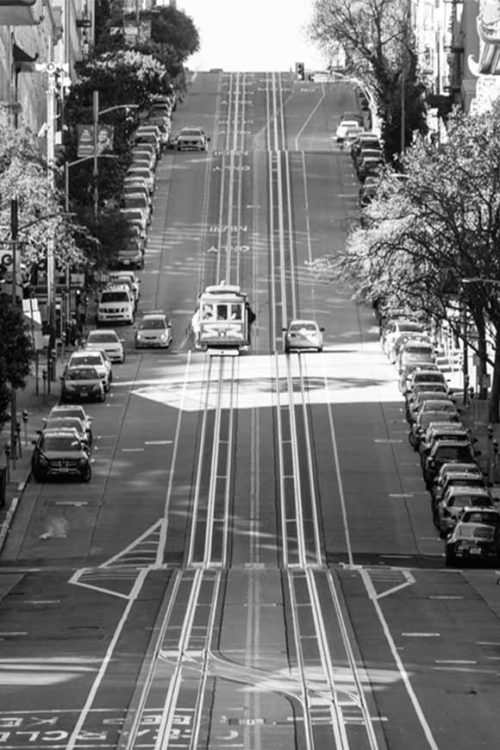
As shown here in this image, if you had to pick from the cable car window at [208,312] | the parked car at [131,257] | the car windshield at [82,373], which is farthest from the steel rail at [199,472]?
the parked car at [131,257]

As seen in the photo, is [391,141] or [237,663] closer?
[237,663]

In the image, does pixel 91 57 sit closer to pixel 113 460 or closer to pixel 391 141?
pixel 391 141

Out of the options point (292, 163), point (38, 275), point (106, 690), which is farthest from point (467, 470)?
point (292, 163)

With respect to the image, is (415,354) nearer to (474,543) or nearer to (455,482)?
(455,482)

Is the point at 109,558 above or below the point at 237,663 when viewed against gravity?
below

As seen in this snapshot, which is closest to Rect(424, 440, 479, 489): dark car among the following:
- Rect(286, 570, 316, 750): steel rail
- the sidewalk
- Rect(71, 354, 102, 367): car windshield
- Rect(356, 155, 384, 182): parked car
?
the sidewalk

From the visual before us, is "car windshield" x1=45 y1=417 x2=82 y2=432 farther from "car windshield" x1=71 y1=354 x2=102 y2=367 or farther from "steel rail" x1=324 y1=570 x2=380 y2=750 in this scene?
"steel rail" x1=324 y1=570 x2=380 y2=750

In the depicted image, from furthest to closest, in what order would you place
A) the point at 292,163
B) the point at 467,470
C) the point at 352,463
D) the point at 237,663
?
the point at 292,163
the point at 352,463
the point at 467,470
the point at 237,663
